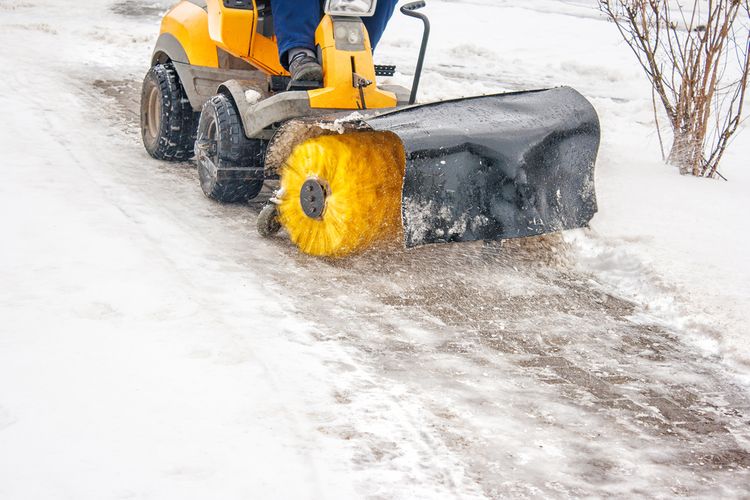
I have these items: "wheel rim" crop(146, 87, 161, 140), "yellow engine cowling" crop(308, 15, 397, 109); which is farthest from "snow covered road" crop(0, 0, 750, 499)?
"wheel rim" crop(146, 87, 161, 140)

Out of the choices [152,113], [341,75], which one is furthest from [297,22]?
[152,113]

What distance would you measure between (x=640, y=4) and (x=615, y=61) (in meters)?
5.71

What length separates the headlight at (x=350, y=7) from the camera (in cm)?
453

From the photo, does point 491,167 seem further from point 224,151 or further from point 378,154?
point 224,151

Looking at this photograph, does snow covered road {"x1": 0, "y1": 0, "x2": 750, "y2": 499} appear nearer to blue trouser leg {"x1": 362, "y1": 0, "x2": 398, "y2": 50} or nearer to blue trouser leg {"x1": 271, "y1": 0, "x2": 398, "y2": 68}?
blue trouser leg {"x1": 271, "y1": 0, "x2": 398, "y2": 68}

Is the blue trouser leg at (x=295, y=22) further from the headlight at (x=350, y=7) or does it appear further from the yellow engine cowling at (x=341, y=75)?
the headlight at (x=350, y=7)

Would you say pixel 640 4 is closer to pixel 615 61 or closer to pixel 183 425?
pixel 183 425

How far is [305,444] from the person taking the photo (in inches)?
105

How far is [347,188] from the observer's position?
411cm

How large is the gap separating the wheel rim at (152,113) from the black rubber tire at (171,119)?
6 cm

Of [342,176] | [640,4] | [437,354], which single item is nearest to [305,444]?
[437,354]

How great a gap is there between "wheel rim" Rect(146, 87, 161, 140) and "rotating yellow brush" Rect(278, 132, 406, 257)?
2141 mm

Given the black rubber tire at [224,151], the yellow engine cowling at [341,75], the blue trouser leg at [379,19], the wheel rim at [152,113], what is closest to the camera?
the yellow engine cowling at [341,75]

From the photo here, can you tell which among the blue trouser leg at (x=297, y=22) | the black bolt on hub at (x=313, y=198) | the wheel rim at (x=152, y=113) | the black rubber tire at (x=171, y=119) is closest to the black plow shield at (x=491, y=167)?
the black bolt on hub at (x=313, y=198)
